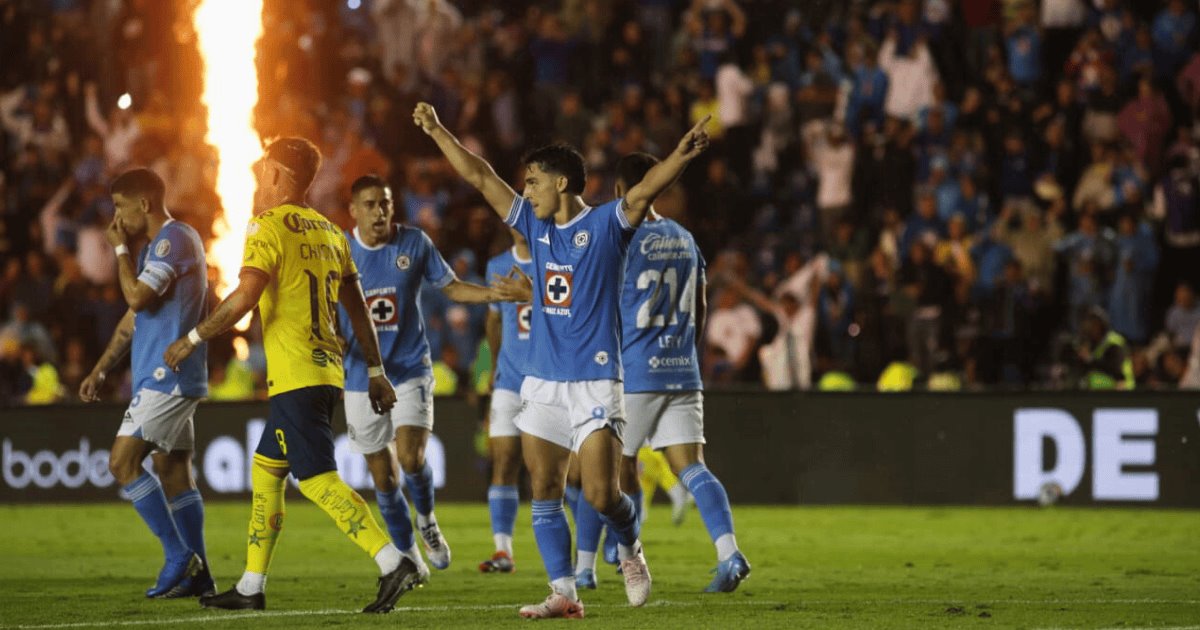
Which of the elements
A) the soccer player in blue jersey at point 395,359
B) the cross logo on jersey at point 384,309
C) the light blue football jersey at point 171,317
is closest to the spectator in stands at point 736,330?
the soccer player in blue jersey at point 395,359

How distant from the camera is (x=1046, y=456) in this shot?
58.9ft

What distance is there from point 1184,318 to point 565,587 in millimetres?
12130

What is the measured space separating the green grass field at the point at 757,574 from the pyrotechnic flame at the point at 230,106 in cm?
490

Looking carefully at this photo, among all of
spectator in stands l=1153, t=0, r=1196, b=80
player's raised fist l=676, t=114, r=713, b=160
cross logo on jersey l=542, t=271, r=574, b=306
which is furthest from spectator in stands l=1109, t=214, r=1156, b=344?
player's raised fist l=676, t=114, r=713, b=160

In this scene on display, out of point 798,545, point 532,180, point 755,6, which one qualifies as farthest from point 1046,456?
point 532,180

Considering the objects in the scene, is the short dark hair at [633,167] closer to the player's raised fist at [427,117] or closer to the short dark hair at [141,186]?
the player's raised fist at [427,117]

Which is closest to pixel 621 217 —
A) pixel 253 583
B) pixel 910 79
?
pixel 253 583

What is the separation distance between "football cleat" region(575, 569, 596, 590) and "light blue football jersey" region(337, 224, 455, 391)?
198 centimetres

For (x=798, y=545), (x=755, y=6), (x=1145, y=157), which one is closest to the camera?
(x=798, y=545)

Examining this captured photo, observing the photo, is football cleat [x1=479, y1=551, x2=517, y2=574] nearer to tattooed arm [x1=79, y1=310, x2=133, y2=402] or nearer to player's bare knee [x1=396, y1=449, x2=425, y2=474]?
player's bare knee [x1=396, y1=449, x2=425, y2=474]

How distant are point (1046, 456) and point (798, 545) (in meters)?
4.65

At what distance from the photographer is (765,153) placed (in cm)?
2272

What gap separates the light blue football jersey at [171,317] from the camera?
404 inches

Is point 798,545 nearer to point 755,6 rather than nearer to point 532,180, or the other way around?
point 532,180
